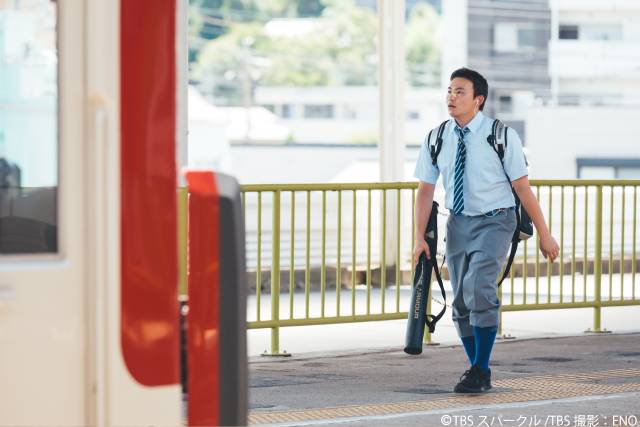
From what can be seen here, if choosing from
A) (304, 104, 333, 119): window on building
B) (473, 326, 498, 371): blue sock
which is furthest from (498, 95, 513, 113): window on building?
(473, 326, 498, 371): blue sock

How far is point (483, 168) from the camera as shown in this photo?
23.6 feet

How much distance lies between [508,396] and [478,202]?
107 centimetres

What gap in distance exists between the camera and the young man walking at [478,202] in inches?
283

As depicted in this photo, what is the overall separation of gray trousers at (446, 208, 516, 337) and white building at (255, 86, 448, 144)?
2893 inches

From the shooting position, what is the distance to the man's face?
7.22m

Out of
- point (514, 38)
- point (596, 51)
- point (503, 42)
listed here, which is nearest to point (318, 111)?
point (503, 42)

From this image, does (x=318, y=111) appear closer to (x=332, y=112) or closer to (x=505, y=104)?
(x=332, y=112)

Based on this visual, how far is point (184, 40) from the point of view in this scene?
10680mm

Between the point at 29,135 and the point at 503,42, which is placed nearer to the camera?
the point at 29,135

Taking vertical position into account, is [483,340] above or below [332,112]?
below

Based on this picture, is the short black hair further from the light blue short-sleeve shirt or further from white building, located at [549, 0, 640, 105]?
white building, located at [549, 0, 640, 105]

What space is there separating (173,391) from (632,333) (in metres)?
7.83

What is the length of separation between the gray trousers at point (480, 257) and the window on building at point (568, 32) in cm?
5836

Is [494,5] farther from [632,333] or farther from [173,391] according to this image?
[173,391]
